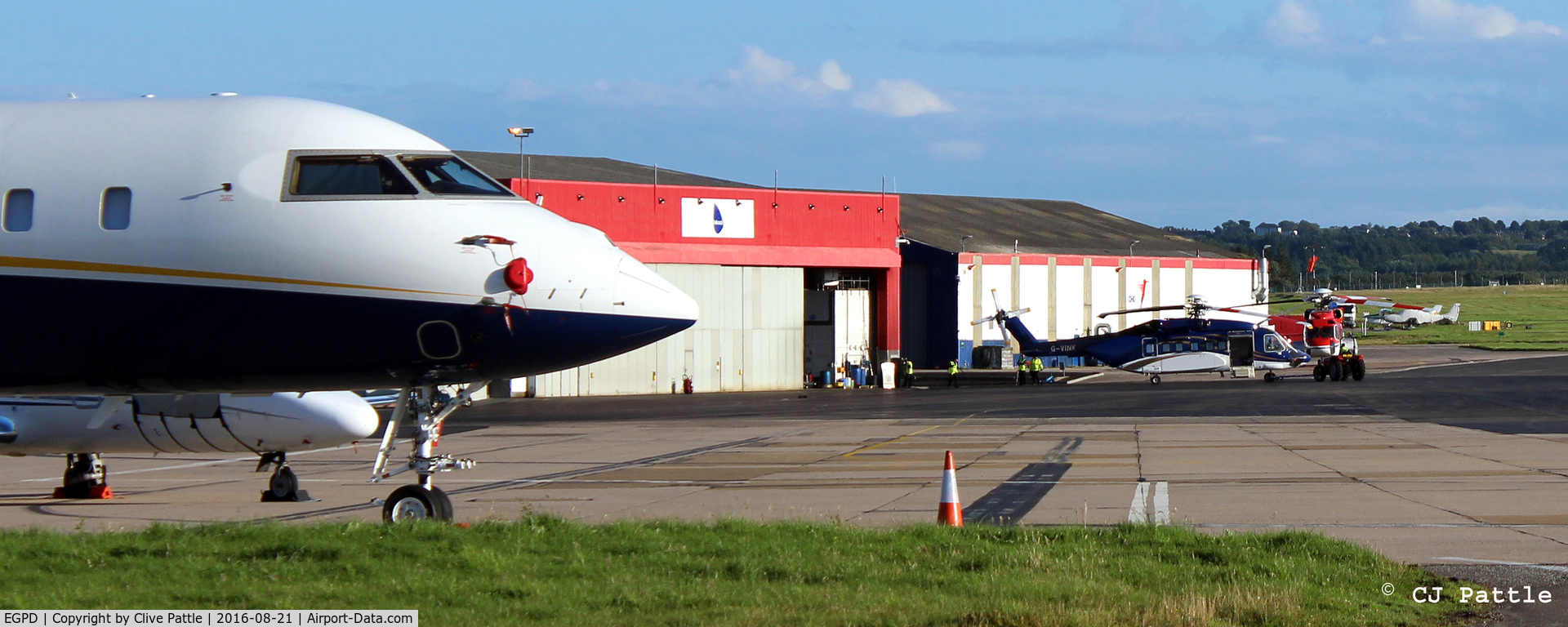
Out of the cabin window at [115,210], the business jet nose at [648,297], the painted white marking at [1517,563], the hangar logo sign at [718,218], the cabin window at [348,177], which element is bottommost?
the painted white marking at [1517,563]

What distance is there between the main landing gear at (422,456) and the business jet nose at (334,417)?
5474 mm

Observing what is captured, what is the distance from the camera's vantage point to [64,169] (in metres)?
11.0

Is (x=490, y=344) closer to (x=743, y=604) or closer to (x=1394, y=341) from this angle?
(x=743, y=604)

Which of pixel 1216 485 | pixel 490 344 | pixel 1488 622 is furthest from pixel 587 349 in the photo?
pixel 1216 485

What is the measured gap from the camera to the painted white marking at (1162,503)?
536 inches

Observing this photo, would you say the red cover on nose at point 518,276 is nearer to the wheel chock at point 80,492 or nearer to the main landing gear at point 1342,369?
the wheel chock at point 80,492

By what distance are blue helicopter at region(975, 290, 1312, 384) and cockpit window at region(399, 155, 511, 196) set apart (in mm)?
38470

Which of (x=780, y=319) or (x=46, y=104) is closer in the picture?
(x=46, y=104)

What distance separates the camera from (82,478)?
17719 millimetres

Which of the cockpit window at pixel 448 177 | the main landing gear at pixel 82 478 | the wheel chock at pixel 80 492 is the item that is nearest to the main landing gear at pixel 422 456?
the cockpit window at pixel 448 177

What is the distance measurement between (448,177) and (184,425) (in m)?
7.67

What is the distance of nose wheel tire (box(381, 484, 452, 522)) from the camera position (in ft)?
38.0

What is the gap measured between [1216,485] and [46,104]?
45.7ft

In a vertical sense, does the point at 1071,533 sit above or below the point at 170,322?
below
